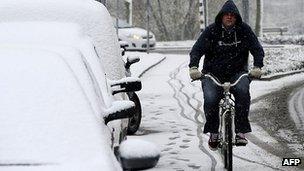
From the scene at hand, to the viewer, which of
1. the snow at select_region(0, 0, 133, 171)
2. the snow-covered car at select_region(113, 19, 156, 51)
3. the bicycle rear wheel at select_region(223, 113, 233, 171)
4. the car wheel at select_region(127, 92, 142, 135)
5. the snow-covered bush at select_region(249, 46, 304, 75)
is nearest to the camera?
the snow at select_region(0, 0, 133, 171)

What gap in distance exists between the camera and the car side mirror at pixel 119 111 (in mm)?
4648

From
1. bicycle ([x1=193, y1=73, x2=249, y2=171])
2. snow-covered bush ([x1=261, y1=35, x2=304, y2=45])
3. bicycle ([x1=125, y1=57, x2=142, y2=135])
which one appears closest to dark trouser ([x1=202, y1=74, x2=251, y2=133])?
bicycle ([x1=193, y1=73, x2=249, y2=171])

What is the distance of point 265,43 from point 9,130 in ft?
109

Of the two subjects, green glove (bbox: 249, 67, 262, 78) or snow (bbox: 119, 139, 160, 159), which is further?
green glove (bbox: 249, 67, 262, 78)

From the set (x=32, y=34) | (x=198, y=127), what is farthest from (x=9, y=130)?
(x=198, y=127)

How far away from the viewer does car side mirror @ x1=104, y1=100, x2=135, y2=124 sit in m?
4.65

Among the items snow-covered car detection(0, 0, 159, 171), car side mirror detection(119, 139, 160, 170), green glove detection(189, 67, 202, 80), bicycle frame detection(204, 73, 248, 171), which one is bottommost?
bicycle frame detection(204, 73, 248, 171)

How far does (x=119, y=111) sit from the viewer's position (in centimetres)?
470

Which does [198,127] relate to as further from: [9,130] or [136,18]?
[136,18]

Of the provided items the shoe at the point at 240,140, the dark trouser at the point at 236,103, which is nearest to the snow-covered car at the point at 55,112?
the dark trouser at the point at 236,103

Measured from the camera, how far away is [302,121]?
11.0 metres

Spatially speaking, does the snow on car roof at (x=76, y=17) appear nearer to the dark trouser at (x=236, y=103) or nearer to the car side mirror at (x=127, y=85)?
the car side mirror at (x=127, y=85)

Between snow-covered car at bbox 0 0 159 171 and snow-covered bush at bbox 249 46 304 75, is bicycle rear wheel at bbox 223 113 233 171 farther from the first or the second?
snow-covered bush at bbox 249 46 304 75

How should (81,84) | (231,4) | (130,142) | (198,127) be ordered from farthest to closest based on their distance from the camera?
(198,127)
(231,4)
(81,84)
(130,142)
